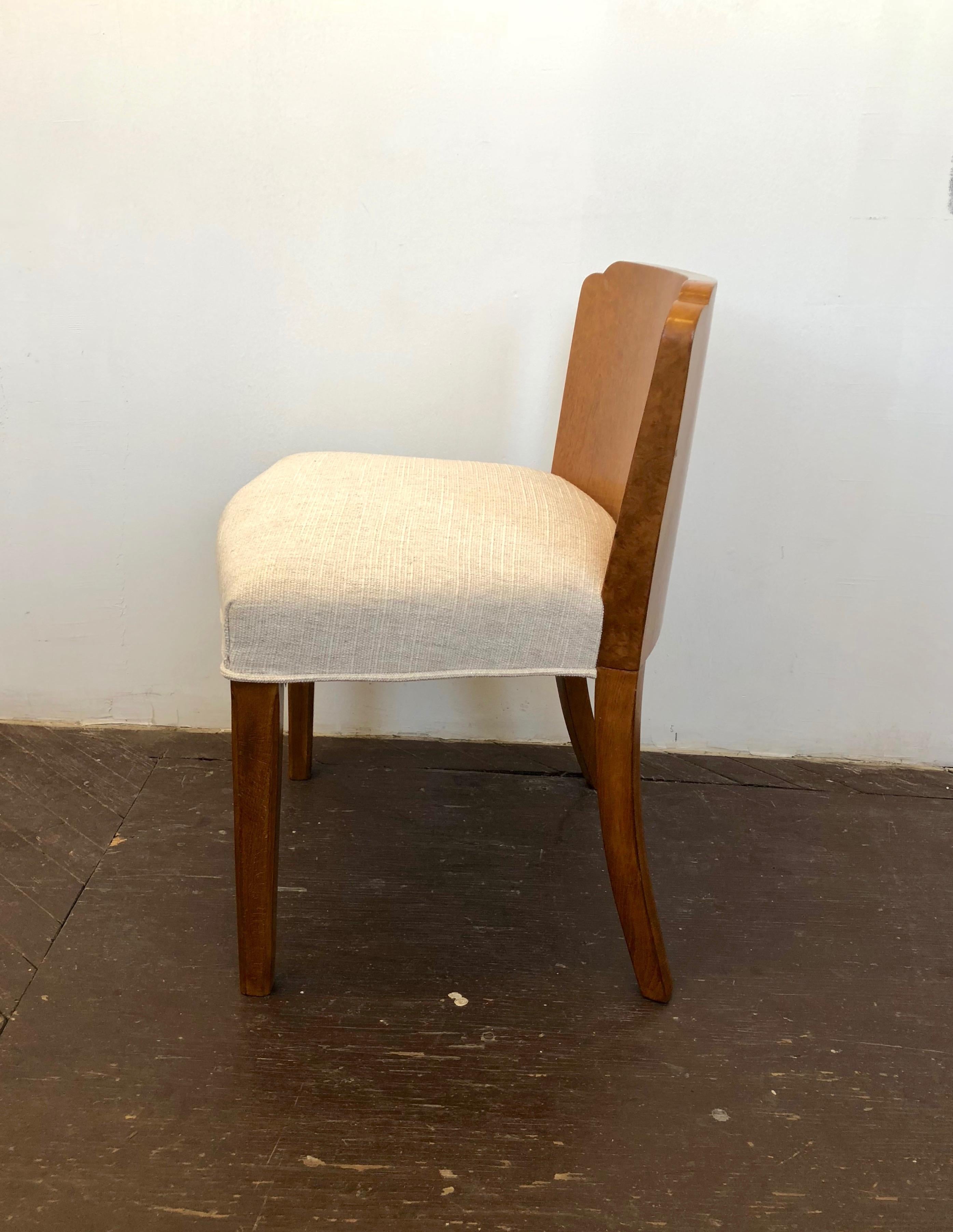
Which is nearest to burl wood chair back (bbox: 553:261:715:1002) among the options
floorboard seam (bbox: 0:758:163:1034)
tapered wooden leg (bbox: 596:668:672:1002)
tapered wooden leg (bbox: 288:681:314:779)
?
tapered wooden leg (bbox: 596:668:672:1002)

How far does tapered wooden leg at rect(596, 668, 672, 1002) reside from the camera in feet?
3.14

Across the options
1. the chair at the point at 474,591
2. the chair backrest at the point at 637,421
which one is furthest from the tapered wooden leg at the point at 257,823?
the chair backrest at the point at 637,421

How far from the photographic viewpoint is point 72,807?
1.34 m

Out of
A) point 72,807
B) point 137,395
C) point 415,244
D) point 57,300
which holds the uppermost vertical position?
point 415,244

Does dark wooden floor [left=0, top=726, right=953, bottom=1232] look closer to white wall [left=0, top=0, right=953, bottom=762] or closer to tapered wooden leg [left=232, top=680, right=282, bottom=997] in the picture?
tapered wooden leg [left=232, top=680, right=282, bottom=997]

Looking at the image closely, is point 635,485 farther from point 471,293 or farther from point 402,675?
point 471,293

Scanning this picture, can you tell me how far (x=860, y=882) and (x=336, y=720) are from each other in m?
0.80

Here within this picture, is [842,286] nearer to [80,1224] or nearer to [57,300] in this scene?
[57,300]

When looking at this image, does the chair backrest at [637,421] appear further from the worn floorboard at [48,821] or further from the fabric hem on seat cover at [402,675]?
the worn floorboard at [48,821]

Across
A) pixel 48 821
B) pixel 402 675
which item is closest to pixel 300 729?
pixel 48 821

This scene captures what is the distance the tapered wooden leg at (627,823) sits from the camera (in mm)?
958

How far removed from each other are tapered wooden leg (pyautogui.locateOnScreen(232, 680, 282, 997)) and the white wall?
1.91 ft

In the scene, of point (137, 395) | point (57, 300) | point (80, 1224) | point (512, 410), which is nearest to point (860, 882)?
point (512, 410)

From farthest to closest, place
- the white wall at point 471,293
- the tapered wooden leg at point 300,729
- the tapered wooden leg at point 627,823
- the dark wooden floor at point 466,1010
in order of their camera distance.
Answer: the tapered wooden leg at point 300,729 → the white wall at point 471,293 → the tapered wooden leg at point 627,823 → the dark wooden floor at point 466,1010
